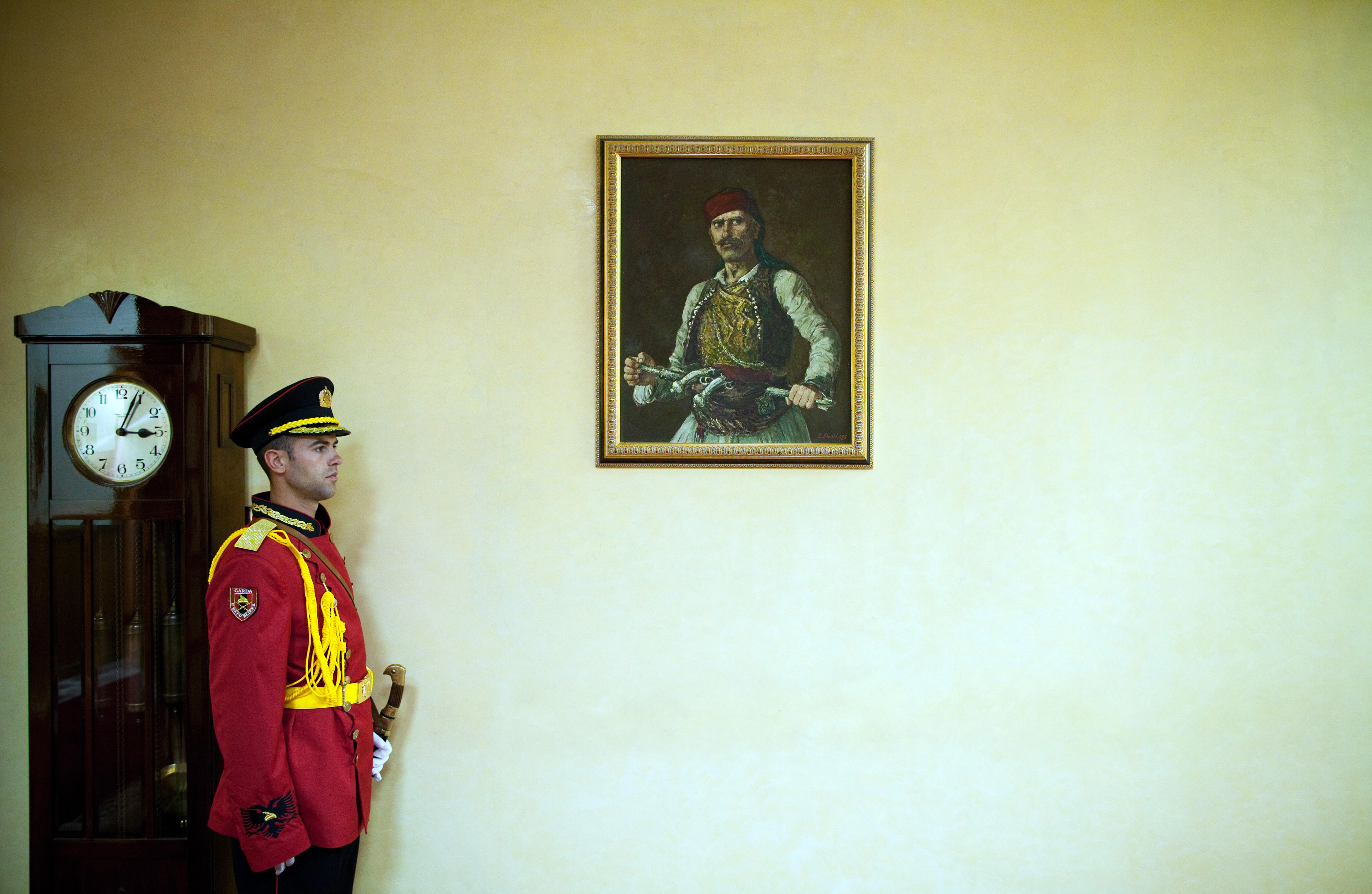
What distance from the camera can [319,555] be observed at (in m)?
1.78

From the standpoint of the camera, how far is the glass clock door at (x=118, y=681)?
1.85 metres

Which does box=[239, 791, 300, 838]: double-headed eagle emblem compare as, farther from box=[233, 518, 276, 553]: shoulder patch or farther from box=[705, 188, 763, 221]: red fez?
box=[705, 188, 763, 221]: red fez

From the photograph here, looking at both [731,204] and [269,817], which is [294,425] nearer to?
[269,817]

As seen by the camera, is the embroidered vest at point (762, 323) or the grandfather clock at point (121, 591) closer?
the grandfather clock at point (121, 591)

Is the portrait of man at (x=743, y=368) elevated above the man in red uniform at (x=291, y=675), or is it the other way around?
the portrait of man at (x=743, y=368)

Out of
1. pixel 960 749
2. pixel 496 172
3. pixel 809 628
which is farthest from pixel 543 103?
pixel 960 749

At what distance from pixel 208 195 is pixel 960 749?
2827 mm

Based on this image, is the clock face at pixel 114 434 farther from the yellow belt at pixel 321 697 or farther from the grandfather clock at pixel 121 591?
the yellow belt at pixel 321 697

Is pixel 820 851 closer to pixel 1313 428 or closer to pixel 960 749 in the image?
pixel 960 749

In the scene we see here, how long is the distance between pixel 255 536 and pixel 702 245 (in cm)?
143

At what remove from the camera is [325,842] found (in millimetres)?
1677

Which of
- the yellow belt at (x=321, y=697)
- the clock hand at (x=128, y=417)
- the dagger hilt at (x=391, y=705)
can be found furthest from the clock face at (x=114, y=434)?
the dagger hilt at (x=391, y=705)

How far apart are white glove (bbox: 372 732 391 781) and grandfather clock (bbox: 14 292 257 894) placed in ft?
1.33

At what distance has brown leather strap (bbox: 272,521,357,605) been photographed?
1.75 meters
